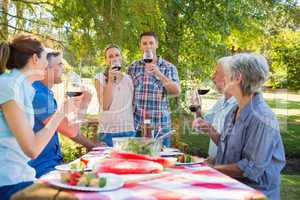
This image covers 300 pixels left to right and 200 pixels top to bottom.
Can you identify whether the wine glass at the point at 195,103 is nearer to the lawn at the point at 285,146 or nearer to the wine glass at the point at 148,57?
the wine glass at the point at 148,57

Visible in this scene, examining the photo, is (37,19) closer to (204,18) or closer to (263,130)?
(204,18)

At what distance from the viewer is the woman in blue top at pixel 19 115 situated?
2264mm

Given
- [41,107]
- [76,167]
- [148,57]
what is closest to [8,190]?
[76,167]

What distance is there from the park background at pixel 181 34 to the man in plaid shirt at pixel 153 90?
42 centimetres

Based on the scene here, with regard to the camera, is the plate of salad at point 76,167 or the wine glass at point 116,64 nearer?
the plate of salad at point 76,167

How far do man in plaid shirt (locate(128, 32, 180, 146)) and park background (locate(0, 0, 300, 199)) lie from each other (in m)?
0.42

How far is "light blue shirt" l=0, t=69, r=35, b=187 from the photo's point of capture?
7.59 feet

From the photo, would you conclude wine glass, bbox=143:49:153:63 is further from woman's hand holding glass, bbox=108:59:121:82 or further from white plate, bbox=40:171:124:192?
white plate, bbox=40:171:124:192

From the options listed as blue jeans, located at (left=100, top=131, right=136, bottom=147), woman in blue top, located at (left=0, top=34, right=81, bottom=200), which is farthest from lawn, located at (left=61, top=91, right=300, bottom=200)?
woman in blue top, located at (left=0, top=34, right=81, bottom=200)

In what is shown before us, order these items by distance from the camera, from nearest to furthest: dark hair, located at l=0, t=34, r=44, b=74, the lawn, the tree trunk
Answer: dark hair, located at l=0, t=34, r=44, b=74 < the tree trunk < the lawn

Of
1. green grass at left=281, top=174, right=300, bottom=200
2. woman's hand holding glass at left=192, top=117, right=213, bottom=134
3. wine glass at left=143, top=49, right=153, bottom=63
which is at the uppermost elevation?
wine glass at left=143, top=49, right=153, bottom=63

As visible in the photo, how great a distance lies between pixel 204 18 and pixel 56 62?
395cm

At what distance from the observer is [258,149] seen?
252cm

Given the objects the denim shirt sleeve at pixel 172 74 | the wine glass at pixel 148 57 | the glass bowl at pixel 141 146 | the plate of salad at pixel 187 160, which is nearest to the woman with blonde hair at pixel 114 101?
the wine glass at pixel 148 57
